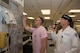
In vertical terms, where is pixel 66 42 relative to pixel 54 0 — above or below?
below

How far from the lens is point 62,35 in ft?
7.79

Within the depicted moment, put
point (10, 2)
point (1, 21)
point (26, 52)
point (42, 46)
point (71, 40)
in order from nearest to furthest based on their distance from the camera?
point (1, 21)
point (10, 2)
point (71, 40)
point (42, 46)
point (26, 52)

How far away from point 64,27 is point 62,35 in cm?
15

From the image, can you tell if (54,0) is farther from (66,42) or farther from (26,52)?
(66,42)

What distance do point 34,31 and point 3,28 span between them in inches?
54.4

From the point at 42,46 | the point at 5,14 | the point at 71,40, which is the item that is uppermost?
the point at 5,14

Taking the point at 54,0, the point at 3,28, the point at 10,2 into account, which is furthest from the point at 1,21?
the point at 54,0

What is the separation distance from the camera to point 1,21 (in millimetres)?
1455

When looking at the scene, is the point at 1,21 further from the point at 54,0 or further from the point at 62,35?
the point at 54,0

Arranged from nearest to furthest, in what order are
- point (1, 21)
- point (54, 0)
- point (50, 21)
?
1. point (1, 21)
2. point (54, 0)
3. point (50, 21)

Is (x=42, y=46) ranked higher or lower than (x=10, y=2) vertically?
lower

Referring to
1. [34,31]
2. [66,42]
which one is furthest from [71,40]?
[34,31]

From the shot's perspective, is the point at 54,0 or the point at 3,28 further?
the point at 54,0

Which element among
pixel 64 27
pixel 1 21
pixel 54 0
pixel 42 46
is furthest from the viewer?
pixel 54 0
